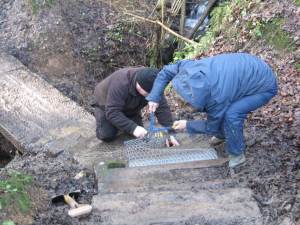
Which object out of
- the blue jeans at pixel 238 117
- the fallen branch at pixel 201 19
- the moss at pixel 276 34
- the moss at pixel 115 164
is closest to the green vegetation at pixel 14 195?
the moss at pixel 115 164

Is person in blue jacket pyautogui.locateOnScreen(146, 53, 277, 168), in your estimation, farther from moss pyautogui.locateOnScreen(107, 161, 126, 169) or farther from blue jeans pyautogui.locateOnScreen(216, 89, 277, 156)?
moss pyautogui.locateOnScreen(107, 161, 126, 169)

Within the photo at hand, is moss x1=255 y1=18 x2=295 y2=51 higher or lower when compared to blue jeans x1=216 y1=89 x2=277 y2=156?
higher

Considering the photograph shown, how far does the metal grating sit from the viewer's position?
5.46m

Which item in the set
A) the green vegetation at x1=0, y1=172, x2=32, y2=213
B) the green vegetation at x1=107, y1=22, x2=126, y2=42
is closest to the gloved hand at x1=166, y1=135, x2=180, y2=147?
the green vegetation at x1=0, y1=172, x2=32, y2=213

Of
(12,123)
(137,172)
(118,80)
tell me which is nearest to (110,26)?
(12,123)

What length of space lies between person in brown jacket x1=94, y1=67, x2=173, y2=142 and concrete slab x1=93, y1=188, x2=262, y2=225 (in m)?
1.77

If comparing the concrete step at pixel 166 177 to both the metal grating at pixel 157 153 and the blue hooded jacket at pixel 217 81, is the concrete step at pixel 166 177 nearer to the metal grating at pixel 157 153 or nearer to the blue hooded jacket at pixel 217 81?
the metal grating at pixel 157 153

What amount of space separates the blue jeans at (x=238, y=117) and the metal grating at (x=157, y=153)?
0.43m

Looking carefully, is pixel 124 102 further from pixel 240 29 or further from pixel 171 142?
pixel 240 29

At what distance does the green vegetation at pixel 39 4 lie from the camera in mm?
9750

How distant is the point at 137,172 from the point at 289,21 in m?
4.03

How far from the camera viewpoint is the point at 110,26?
1009cm

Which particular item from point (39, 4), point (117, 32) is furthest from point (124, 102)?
point (39, 4)

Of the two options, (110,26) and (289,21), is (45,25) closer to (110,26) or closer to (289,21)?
(110,26)
